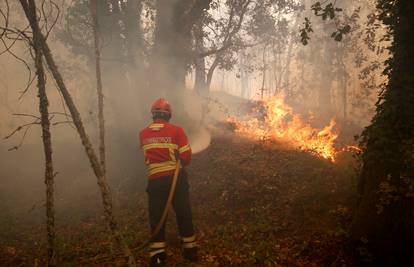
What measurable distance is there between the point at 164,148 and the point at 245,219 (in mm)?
3364

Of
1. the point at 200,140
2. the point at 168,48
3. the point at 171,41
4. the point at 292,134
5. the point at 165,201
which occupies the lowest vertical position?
the point at 200,140

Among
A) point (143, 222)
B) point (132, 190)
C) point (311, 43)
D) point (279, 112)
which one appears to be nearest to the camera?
point (143, 222)

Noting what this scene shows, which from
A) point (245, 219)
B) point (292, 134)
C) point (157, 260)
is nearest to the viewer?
point (157, 260)

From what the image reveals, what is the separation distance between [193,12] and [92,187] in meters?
7.59

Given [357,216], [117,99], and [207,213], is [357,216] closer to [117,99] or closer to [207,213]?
[207,213]

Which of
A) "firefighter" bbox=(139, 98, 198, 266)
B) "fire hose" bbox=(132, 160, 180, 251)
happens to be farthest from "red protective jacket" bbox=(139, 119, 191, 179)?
"fire hose" bbox=(132, 160, 180, 251)

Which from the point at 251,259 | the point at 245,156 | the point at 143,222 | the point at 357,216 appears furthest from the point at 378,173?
the point at 245,156

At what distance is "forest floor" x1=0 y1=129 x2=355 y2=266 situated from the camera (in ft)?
22.1

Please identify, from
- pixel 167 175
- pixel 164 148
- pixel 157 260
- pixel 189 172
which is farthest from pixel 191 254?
pixel 189 172

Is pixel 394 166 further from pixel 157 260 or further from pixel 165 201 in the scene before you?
pixel 157 260

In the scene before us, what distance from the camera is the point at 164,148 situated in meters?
6.77

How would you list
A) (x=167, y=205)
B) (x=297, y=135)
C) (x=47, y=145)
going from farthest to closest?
(x=297, y=135)
(x=167, y=205)
(x=47, y=145)

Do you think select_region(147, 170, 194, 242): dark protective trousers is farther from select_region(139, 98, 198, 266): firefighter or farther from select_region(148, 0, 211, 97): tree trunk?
select_region(148, 0, 211, 97): tree trunk

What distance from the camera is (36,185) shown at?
16.2 metres
